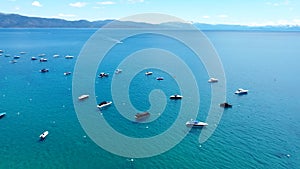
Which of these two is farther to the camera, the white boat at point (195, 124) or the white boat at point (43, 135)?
the white boat at point (195, 124)

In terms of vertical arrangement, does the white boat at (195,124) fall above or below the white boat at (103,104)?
below

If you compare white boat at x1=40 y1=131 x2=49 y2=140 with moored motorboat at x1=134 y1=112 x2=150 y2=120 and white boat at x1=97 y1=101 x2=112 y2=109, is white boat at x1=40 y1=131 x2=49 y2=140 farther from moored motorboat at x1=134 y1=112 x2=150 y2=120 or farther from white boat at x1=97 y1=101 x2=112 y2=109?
moored motorboat at x1=134 y1=112 x2=150 y2=120

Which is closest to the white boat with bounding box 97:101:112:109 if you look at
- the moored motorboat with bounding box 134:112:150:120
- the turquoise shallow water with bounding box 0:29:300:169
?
the turquoise shallow water with bounding box 0:29:300:169

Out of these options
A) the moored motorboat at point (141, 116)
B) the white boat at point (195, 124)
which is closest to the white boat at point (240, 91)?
the white boat at point (195, 124)

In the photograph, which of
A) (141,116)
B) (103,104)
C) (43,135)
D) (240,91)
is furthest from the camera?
(240,91)

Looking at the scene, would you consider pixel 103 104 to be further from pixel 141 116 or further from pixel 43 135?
pixel 43 135

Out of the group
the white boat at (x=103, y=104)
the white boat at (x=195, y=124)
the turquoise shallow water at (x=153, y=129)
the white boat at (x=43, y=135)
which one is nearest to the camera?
the turquoise shallow water at (x=153, y=129)

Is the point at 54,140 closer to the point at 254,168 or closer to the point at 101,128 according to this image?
the point at 101,128

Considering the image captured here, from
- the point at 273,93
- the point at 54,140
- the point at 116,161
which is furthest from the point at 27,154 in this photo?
the point at 273,93

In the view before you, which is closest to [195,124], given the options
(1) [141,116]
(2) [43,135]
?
(1) [141,116]

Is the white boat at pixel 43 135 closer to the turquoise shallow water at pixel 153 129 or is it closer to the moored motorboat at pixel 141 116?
the turquoise shallow water at pixel 153 129

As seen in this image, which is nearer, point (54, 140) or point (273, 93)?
point (54, 140)
